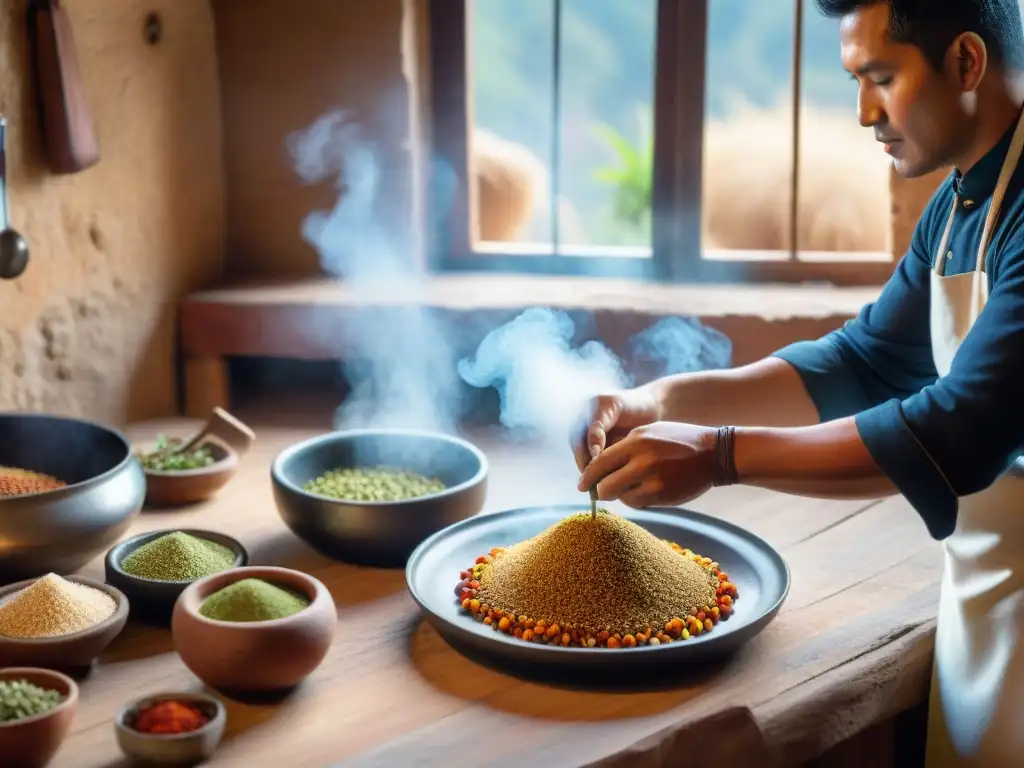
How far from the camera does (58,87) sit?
7.28ft

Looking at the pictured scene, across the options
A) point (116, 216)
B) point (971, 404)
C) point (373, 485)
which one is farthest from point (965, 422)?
point (116, 216)

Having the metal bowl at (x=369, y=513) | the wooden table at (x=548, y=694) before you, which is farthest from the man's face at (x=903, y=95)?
the metal bowl at (x=369, y=513)

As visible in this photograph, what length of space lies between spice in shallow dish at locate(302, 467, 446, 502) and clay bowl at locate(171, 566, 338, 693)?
0.41 metres

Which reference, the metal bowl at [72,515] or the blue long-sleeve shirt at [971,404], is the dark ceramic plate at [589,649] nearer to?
the blue long-sleeve shirt at [971,404]

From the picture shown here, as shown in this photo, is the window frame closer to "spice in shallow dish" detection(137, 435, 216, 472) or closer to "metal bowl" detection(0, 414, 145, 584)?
"spice in shallow dish" detection(137, 435, 216, 472)

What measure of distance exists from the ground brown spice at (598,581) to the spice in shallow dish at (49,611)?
1.69 ft

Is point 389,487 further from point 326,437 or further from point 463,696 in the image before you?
point 463,696

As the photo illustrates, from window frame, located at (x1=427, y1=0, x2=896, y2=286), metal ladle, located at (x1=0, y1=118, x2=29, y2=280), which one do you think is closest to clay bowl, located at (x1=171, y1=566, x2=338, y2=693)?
metal ladle, located at (x1=0, y1=118, x2=29, y2=280)

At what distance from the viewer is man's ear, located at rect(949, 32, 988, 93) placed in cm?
138

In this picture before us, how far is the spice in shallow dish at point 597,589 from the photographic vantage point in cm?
149

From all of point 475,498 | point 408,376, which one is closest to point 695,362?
point 408,376

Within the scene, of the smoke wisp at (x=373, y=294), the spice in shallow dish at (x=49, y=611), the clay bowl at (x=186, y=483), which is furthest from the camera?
the smoke wisp at (x=373, y=294)

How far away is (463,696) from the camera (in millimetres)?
1461

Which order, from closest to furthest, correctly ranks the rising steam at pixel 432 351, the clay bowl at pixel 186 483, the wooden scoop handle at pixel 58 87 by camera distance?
the clay bowl at pixel 186 483
the wooden scoop handle at pixel 58 87
the rising steam at pixel 432 351
